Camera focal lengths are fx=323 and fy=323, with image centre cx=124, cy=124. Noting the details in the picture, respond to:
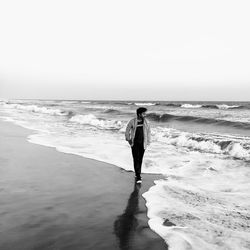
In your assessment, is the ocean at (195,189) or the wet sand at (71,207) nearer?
the wet sand at (71,207)

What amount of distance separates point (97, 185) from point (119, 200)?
3.37 ft

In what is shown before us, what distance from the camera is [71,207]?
507 centimetres

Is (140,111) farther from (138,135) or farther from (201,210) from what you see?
(201,210)

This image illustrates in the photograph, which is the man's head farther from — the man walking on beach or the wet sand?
the wet sand

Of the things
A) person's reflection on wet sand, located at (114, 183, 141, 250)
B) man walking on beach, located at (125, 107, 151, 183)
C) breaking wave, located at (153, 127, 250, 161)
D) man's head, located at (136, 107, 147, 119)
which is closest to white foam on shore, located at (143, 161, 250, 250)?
person's reflection on wet sand, located at (114, 183, 141, 250)

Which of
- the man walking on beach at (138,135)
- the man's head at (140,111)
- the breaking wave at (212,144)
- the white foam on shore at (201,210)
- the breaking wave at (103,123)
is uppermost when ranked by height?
the man's head at (140,111)

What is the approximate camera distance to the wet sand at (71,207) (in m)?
3.88

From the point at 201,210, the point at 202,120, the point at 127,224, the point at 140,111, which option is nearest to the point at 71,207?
the point at 127,224

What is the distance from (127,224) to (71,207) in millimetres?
1063

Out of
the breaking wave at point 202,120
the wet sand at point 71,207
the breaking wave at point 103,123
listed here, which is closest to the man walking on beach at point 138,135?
the wet sand at point 71,207

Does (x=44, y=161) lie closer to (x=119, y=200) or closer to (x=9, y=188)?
(x=9, y=188)

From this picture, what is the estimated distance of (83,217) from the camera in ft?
15.3

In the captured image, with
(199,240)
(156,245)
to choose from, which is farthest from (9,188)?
(199,240)

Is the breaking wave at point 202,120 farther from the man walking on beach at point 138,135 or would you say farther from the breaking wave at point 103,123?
the man walking on beach at point 138,135
